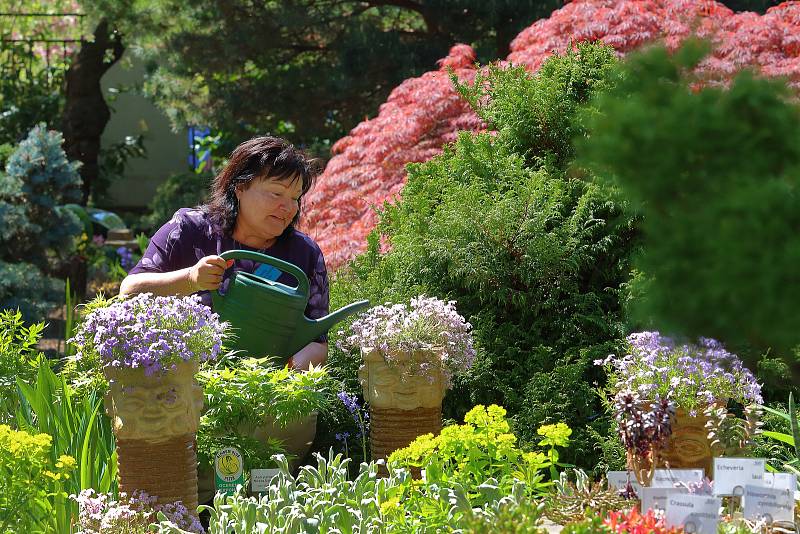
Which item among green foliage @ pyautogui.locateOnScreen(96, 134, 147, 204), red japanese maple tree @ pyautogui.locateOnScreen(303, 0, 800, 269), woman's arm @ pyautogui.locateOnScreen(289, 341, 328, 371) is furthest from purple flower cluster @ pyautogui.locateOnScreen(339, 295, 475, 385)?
green foliage @ pyautogui.locateOnScreen(96, 134, 147, 204)

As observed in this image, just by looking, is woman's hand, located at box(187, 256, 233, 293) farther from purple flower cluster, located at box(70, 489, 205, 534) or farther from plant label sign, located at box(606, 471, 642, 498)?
plant label sign, located at box(606, 471, 642, 498)

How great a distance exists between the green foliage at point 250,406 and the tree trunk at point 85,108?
26.0 feet

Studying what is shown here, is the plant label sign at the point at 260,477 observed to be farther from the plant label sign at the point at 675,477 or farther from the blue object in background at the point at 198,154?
the blue object in background at the point at 198,154

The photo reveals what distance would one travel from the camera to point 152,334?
2.06m

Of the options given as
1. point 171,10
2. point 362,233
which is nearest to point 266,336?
point 362,233

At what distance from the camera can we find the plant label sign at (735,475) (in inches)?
75.6

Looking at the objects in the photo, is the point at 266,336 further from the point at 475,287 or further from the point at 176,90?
the point at 176,90

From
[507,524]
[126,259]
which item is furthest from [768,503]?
[126,259]

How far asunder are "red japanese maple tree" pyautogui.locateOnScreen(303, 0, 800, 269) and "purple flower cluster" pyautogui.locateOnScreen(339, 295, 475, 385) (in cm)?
223

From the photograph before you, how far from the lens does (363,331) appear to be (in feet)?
8.38

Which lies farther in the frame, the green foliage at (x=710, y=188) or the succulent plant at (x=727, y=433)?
the succulent plant at (x=727, y=433)

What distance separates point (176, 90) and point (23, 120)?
270 centimetres

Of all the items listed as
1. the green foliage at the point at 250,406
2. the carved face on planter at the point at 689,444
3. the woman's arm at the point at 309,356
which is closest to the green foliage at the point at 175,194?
the woman's arm at the point at 309,356

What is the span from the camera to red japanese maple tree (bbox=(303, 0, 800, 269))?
498cm
